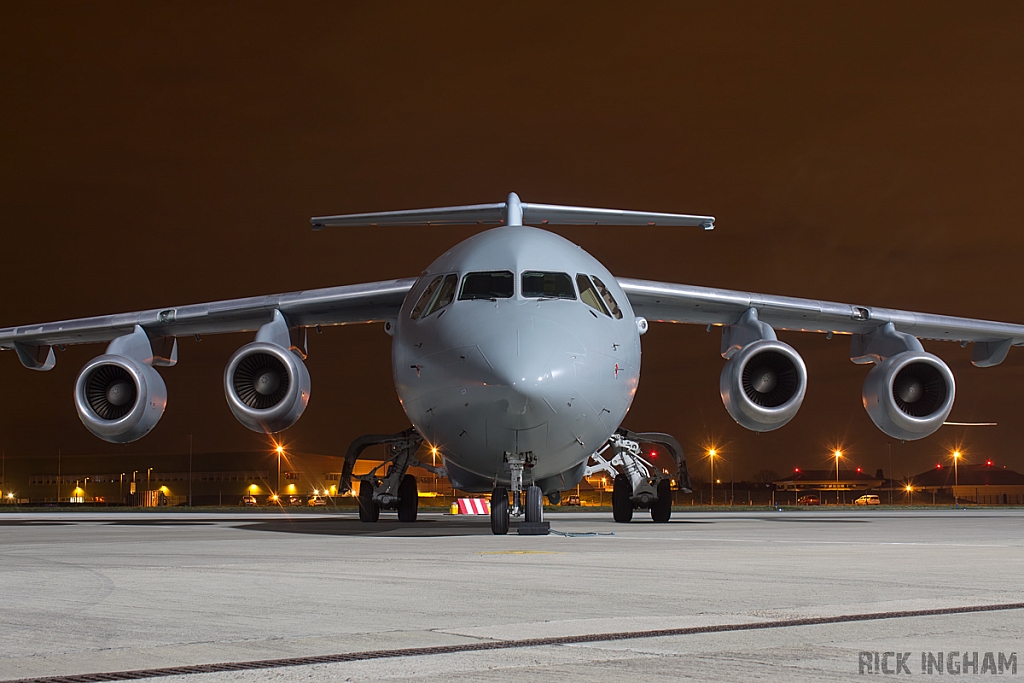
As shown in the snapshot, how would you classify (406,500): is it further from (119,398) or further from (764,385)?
(764,385)

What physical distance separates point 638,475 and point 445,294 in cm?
592

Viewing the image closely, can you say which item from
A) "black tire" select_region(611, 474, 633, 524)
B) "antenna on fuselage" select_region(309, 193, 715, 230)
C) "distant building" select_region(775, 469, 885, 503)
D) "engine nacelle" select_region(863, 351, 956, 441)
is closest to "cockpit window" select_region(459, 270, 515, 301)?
"antenna on fuselage" select_region(309, 193, 715, 230)

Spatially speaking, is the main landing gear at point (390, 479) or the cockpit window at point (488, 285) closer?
the cockpit window at point (488, 285)

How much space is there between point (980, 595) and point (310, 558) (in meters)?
4.73

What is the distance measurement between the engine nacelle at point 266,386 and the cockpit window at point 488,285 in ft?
13.5

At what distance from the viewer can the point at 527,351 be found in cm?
1112

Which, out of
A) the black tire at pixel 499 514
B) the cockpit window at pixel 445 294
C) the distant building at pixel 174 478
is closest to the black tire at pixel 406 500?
the black tire at pixel 499 514

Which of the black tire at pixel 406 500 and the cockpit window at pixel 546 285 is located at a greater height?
the cockpit window at pixel 546 285

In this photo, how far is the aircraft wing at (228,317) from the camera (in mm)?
16672

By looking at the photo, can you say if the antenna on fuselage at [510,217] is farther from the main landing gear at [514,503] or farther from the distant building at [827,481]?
the distant building at [827,481]

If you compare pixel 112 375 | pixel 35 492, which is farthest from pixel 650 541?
pixel 35 492

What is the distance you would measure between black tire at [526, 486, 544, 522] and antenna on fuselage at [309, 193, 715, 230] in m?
4.92

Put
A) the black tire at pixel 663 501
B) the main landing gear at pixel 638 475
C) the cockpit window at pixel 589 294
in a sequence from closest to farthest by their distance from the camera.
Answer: the cockpit window at pixel 589 294, the main landing gear at pixel 638 475, the black tire at pixel 663 501

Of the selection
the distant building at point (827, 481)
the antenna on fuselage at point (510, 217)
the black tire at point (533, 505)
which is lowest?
the distant building at point (827, 481)
